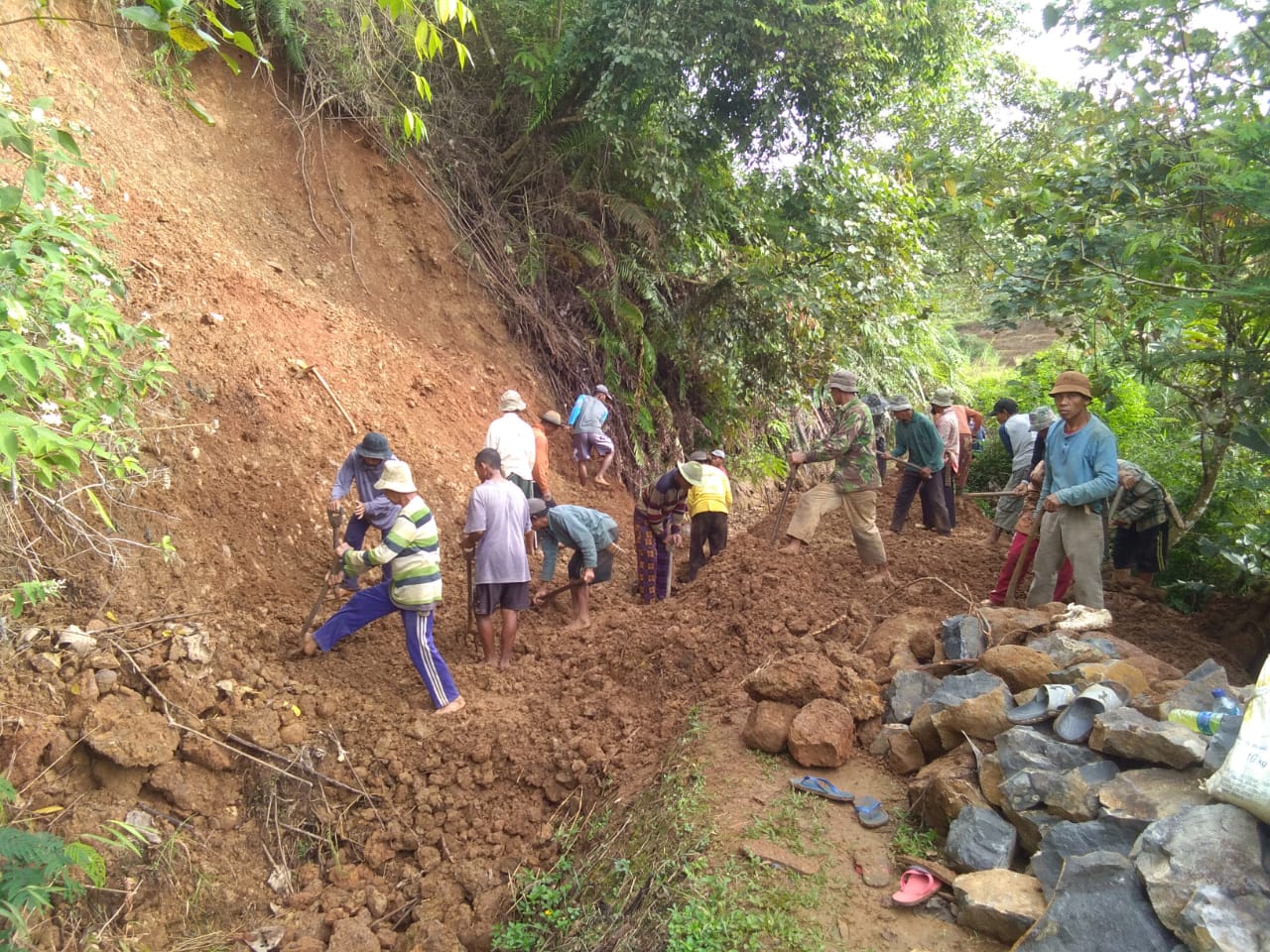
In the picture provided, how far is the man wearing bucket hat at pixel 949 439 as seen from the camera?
31.5 ft

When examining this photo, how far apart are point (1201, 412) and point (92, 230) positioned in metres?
8.96

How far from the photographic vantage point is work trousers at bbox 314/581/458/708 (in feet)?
18.1

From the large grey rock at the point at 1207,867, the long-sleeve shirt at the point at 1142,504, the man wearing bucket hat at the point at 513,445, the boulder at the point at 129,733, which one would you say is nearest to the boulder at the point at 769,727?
the large grey rock at the point at 1207,867

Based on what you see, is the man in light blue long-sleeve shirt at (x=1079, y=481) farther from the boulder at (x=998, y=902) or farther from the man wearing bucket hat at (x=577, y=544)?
the man wearing bucket hat at (x=577, y=544)

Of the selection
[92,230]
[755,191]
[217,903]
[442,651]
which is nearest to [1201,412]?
[755,191]

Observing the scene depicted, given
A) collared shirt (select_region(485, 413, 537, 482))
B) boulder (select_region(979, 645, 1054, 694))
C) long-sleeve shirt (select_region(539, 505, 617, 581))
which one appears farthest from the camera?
collared shirt (select_region(485, 413, 537, 482))

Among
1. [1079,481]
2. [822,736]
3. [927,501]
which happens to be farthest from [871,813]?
[927,501]

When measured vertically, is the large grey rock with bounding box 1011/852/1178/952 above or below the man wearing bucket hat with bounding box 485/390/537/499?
below

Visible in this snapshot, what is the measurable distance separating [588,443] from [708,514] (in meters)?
2.76

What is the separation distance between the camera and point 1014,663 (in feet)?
14.7

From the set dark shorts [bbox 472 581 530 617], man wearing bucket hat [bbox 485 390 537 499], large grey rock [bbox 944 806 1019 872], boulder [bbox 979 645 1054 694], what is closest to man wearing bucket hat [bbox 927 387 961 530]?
man wearing bucket hat [bbox 485 390 537 499]

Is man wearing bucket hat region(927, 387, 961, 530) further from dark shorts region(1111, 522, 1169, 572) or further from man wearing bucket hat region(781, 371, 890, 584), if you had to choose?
man wearing bucket hat region(781, 371, 890, 584)

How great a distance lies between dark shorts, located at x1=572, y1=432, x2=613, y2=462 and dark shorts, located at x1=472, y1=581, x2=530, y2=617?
13.6 ft

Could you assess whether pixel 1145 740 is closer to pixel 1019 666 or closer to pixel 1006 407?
pixel 1019 666
